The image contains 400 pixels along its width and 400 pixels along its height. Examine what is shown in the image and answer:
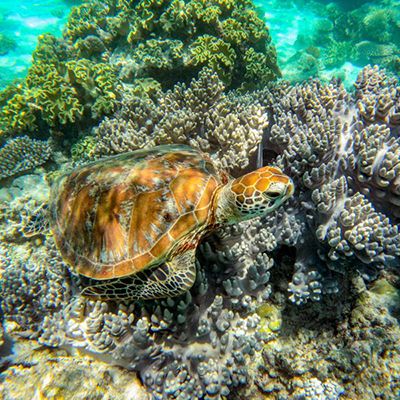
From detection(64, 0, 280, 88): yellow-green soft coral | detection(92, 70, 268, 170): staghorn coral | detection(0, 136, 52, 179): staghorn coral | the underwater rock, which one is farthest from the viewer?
detection(64, 0, 280, 88): yellow-green soft coral

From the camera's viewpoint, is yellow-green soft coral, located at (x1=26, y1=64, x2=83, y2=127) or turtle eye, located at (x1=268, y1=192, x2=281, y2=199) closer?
turtle eye, located at (x1=268, y1=192, x2=281, y2=199)

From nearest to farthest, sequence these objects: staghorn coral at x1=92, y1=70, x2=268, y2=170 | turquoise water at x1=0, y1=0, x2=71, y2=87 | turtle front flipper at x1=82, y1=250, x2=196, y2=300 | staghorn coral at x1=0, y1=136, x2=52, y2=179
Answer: turtle front flipper at x1=82, y1=250, x2=196, y2=300 → staghorn coral at x1=92, y1=70, x2=268, y2=170 → staghorn coral at x1=0, y1=136, x2=52, y2=179 → turquoise water at x1=0, y1=0, x2=71, y2=87

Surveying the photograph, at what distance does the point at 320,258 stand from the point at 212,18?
18.0ft

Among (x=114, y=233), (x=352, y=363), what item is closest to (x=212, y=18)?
(x=114, y=233)

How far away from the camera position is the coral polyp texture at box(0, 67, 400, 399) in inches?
82.0

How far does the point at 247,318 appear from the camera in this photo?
238 centimetres

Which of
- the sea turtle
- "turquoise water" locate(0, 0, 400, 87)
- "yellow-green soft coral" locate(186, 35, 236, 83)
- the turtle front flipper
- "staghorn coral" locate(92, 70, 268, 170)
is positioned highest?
"turquoise water" locate(0, 0, 400, 87)

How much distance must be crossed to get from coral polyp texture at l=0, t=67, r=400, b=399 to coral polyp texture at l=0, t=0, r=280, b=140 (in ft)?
9.99

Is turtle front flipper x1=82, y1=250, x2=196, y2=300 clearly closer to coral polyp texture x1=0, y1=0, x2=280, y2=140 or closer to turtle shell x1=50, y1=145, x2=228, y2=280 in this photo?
turtle shell x1=50, y1=145, x2=228, y2=280

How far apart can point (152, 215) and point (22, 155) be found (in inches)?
146

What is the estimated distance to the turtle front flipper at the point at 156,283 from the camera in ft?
6.67

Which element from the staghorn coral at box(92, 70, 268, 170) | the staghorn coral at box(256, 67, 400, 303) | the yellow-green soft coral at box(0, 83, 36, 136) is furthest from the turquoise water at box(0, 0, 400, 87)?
the staghorn coral at box(256, 67, 400, 303)

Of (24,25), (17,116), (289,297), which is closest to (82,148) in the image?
(17,116)

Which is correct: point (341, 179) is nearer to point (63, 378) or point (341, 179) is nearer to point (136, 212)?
point (136, 212)
